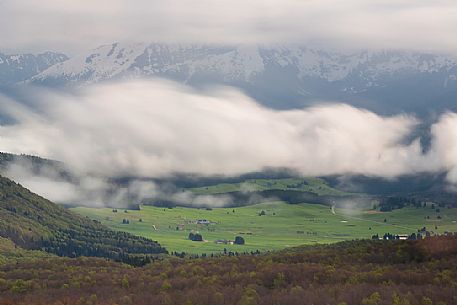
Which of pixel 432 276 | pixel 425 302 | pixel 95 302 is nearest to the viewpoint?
pixel 425 302

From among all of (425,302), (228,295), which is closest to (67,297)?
(228,295)

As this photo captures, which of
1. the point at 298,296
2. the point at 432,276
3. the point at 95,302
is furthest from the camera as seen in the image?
the point at 432,276

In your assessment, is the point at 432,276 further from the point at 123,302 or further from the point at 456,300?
the point at 123,302

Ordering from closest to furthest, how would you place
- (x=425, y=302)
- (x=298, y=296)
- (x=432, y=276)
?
(x=425, y=302)
(x=298, y=296)
(x=432, y=276)

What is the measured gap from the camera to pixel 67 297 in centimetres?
19912

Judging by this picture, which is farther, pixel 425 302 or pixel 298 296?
pixel 298 296

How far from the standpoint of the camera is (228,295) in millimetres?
186750

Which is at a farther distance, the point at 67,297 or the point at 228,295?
the point at 67,297

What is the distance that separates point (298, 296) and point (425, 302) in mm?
30720

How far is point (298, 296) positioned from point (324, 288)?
42.0 feet

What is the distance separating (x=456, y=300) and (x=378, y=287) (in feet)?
78.3

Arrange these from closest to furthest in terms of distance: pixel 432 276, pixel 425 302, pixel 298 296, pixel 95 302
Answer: pixel 425 302, pixel 298 296, pixel 95 302, pixel 432 276

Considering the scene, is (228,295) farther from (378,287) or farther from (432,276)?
(432,276)

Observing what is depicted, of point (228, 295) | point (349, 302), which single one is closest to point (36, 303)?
point (228, 295)
